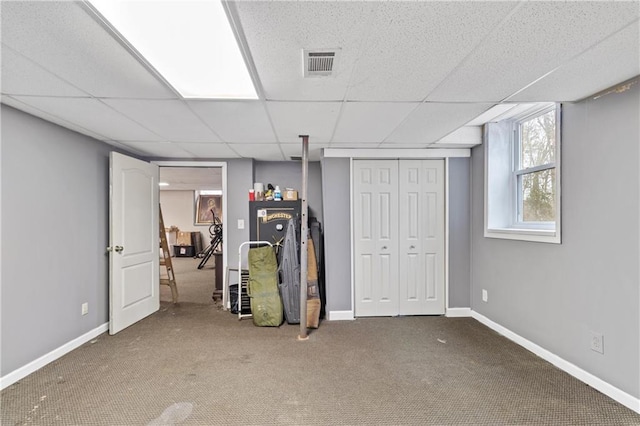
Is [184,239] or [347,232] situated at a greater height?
[347,232]

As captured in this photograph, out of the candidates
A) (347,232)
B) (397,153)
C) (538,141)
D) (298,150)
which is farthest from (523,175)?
(298,150)

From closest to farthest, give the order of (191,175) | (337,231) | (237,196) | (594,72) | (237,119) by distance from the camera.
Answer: (594,72) < (237,119) < (337,231) < (237,196) < (191,175)

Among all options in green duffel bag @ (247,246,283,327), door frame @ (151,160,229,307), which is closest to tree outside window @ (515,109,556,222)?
green duffel bag @ (247,246,283,327)

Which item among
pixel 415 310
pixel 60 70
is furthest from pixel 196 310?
pixel 60 70

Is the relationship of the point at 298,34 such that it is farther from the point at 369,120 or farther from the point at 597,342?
the point at 597,342

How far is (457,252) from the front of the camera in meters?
3.73

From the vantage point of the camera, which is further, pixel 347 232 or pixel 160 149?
pixel 347 232

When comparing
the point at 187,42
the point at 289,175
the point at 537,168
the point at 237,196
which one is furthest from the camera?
the point at 289,175

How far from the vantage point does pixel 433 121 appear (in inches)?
105

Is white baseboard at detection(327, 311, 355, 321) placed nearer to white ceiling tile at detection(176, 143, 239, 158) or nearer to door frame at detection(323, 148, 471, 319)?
door frame at detection(323, 148, 471, 319)

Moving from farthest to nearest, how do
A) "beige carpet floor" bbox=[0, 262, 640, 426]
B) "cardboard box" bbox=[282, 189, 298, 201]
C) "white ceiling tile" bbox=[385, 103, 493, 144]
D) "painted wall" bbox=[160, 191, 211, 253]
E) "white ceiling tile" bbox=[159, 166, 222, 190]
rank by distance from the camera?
"painted wall" bbox=[160, 191, 211, 253] → "white ceiling tile" bbox=[159, 166, 222, 190] → "cardboard box" bbox=[282, 189, 298, 201] → "white ceiling tile" bbox=[385, 103, 493, 144] → "beige carpet floor" bbox=[0, 262, 640, 426]

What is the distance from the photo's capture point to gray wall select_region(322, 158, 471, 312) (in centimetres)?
367

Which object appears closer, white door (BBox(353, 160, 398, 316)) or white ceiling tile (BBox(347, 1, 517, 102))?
white ceiling tile (BBox(347, 1, 517, 102))

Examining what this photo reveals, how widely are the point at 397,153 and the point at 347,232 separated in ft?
3.79
